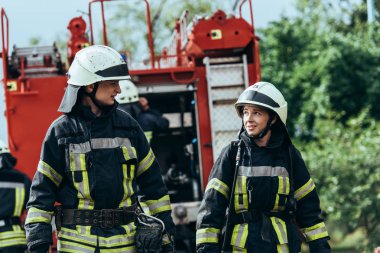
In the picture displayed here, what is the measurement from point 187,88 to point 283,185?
391 centimetres

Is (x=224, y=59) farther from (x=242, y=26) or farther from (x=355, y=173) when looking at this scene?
(x=355, y=173)

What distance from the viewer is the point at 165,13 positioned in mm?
27438

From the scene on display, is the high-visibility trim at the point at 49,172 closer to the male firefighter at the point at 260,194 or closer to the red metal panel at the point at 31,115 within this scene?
the male firefighter at the point at 260,194

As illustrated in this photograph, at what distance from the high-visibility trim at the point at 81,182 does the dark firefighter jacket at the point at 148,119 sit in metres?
3.61

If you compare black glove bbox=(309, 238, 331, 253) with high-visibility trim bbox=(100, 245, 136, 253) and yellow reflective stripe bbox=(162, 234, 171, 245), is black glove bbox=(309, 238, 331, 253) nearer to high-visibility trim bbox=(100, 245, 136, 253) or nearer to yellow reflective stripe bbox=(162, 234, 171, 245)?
yellow reflective stripe bbox=(162, 234, 171, 245)

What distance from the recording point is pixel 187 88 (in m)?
9.71

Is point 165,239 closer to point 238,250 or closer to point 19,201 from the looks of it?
point 238,250

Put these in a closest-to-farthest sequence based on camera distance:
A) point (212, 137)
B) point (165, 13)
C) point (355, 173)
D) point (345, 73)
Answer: point (212, 137), point (355, 173), point (345, 73), point (165, 13)

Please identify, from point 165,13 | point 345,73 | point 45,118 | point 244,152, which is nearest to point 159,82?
point 45,118

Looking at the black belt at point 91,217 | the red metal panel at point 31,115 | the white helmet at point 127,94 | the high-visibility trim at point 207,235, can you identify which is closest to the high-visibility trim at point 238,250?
the high-visibility trim at point 207,235

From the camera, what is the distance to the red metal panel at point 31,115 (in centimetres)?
958

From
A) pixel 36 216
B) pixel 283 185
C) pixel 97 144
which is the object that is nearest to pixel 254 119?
pixel 283 185

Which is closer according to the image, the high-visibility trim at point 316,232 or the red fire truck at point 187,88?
the high-visibility trim at point 316,232

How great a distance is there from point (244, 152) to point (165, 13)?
21759 millimetres
